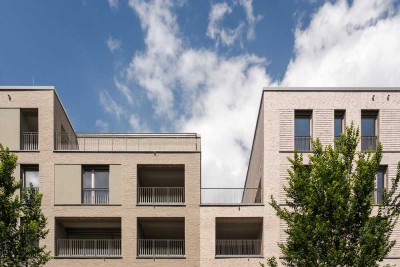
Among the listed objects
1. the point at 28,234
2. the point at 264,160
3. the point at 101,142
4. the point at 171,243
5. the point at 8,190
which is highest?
the point at 101,142

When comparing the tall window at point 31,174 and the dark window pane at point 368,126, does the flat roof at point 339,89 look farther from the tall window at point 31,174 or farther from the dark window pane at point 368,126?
the tall window at point 31,174

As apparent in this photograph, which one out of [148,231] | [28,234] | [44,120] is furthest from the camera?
[148,231]

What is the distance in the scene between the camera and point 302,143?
79.4ft

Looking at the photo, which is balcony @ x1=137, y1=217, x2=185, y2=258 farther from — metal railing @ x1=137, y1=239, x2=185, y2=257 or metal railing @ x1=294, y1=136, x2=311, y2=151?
metal railing @ x1=294, y1=136, x2=311, y2=151

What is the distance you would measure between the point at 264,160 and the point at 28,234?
13.4m

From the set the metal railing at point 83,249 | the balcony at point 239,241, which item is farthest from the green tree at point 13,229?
the balcony at point 239,241

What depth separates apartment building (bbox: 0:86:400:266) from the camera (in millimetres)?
23562

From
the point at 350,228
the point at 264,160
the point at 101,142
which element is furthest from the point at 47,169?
the point at 350,228

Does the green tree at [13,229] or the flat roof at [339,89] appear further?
the flat roof at [339,89]

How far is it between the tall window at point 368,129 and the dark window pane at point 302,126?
3.23m

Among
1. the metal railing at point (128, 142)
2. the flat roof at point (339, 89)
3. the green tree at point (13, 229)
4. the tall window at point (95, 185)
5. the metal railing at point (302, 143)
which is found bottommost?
the green tree at point (13, 229)

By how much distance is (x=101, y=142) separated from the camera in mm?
32781

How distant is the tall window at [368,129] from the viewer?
24.0 m

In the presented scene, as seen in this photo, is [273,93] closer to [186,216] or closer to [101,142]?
[186,216]
